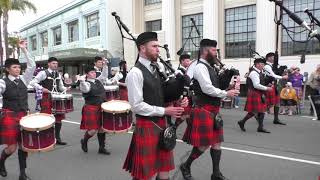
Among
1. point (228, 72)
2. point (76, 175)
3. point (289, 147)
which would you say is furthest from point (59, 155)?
point (289, 147)

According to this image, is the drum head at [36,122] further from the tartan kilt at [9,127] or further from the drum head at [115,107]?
the drum head at [115,107]

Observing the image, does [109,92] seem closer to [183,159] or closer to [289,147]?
[183,159]

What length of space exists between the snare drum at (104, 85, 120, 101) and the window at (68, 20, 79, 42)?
26.1m

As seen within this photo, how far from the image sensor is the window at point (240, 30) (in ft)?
64.2

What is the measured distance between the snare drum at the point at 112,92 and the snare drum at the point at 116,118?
268 cm

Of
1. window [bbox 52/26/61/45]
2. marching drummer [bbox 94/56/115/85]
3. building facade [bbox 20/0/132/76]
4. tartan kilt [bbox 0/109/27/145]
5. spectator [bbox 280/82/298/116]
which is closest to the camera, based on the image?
tartan kilt [bbox 0/109/27/145]

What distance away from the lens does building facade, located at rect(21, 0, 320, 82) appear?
1786 cm

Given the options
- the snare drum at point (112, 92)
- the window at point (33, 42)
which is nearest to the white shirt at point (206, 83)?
the snare drum at point (112, 92)

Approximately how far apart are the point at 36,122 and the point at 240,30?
53.9 feet

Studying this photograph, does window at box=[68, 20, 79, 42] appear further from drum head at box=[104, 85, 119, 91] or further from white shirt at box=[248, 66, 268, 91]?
white shirt at box=[248, 66, 268, 91]

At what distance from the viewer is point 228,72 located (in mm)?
4980

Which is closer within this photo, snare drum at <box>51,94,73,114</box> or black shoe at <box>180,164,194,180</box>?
black shoe at <box>180,164,194,180</box>

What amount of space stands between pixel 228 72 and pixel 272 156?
2.02m

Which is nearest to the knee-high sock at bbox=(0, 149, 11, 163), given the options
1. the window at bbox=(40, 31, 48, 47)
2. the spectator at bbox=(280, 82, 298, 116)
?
the spectator at bbox=(280, 82, 298, 116)
